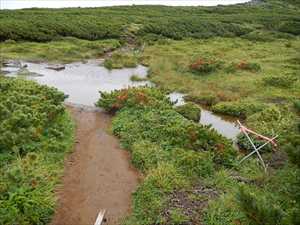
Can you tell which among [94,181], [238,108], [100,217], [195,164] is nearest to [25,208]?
[100,217]

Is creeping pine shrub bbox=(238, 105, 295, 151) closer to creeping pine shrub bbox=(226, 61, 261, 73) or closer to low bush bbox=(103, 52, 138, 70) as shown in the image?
creeping pine shrub bbox=(226, 61, 261, 73)

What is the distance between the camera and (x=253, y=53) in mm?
35562

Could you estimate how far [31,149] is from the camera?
1394 centimetres

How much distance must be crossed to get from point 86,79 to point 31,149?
12.2 metres

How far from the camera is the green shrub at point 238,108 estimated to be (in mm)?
20266

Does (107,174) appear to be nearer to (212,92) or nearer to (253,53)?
(212,92)

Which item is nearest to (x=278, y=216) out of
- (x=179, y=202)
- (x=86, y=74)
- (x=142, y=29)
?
(x=179, y=202)

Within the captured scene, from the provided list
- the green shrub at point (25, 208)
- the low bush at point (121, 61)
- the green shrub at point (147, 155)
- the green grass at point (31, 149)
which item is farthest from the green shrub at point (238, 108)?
the green shrub at point (25, 208)

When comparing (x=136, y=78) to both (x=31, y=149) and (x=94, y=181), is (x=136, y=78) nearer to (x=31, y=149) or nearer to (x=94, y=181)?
(x=31, y=149)

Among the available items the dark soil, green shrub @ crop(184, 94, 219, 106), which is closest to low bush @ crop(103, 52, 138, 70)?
green shrub @ crop(184, 94, 219, 106)

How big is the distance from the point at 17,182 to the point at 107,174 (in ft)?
9.56

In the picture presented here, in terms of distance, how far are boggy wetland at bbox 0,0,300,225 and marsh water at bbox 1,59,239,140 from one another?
88 mm

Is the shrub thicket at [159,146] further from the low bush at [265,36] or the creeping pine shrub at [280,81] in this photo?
the low bush at [265,36]

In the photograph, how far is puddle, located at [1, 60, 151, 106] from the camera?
22766 millimetres
